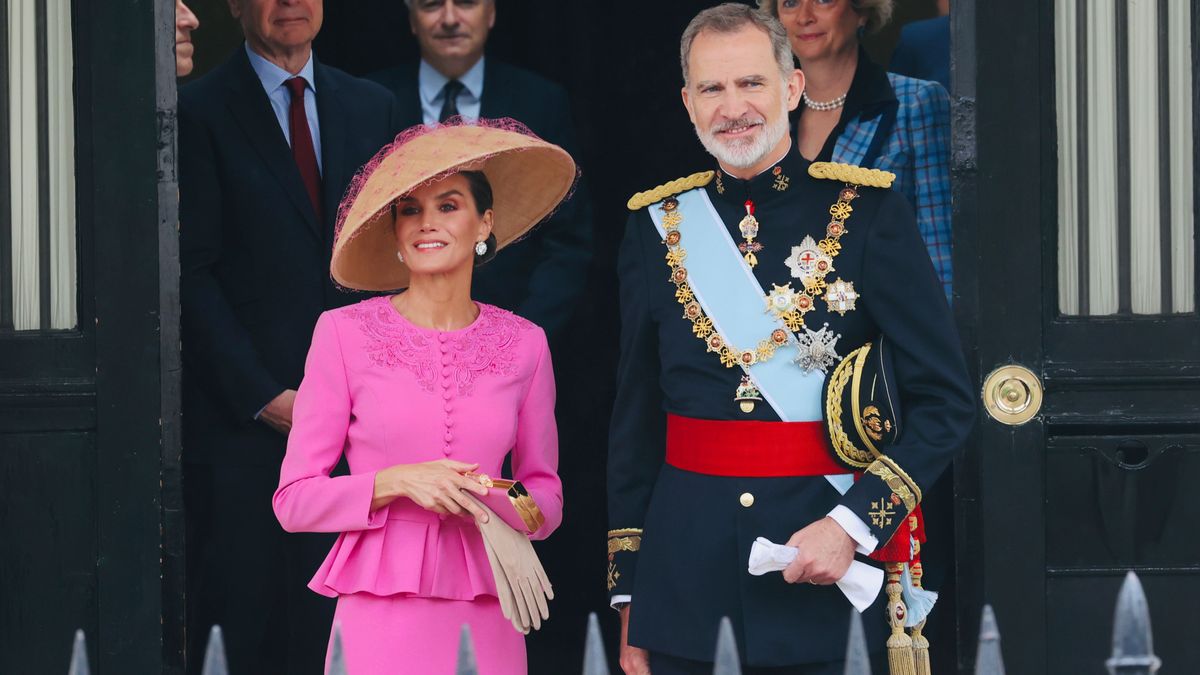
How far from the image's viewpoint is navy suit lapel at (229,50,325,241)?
531 cm

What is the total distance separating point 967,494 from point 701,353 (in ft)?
3.19

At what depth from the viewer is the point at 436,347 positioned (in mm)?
3912

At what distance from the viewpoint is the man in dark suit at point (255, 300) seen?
16.9ft

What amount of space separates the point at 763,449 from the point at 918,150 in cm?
A: 148

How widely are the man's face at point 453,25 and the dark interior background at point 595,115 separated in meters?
0.45

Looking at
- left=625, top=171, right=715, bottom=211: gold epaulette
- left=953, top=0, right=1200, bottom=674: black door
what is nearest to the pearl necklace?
left=953, top=0, right=1200, bottom=674: black door

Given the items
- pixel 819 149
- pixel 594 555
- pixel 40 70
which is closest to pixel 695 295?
pixel 819 149

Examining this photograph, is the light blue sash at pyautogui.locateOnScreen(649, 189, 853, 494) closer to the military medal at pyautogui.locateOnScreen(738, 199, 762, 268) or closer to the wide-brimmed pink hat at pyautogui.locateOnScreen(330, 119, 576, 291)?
the military medal at pyautogui.locateOnScreen(738, 199, 762, 268)

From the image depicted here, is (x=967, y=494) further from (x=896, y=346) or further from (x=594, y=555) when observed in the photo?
(x=594, y=555)

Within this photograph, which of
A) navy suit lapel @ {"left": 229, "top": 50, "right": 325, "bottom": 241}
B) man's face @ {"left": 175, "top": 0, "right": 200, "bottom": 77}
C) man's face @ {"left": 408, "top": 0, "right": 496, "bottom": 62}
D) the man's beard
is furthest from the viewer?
man's face @ {"left": 408, "top": 0, "right": 496, "bottom": 62}

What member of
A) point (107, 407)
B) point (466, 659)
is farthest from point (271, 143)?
point (466, 659)

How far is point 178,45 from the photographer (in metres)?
5.14

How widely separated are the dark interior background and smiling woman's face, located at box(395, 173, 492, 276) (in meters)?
2.57

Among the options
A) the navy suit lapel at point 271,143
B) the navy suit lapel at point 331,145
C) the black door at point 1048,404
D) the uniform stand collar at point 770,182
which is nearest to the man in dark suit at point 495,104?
the navy suit lapel at point 331,145
